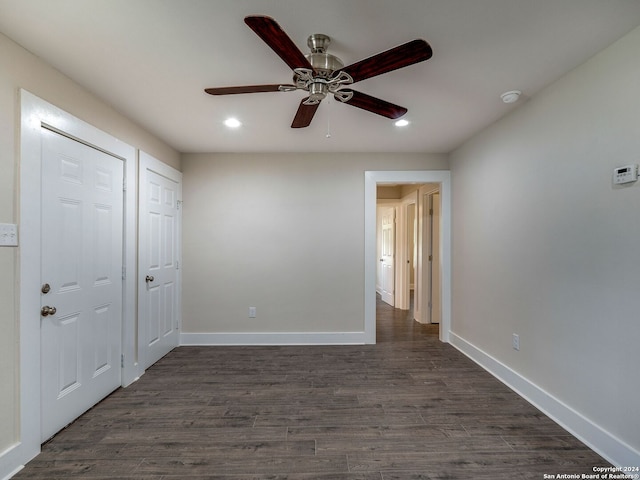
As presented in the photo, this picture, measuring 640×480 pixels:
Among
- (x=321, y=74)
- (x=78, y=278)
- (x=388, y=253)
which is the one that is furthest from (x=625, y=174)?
(x=388, y=253)

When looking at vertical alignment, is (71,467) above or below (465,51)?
below

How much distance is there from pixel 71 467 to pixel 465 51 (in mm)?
3285

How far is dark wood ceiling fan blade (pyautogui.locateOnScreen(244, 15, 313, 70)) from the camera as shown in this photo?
1.17 meters

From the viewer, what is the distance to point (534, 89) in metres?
2.22

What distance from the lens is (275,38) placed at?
129cm

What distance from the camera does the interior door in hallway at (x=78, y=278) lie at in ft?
6.28

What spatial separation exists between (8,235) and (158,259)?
1608 mm

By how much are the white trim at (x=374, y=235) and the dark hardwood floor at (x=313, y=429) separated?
0.75m

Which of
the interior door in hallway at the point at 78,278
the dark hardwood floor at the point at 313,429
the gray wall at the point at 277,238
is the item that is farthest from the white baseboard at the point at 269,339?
the interior door in hallway at the point at 78,278

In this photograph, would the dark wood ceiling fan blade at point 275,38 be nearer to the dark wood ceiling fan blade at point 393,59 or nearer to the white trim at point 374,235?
the dark wood ceiling fan blade at point 393,59

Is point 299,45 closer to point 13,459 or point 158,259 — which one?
point 158,259

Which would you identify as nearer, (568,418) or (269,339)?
(568,418)

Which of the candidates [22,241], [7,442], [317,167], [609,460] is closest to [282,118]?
[317,167]

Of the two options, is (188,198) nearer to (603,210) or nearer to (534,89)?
(534,89)
